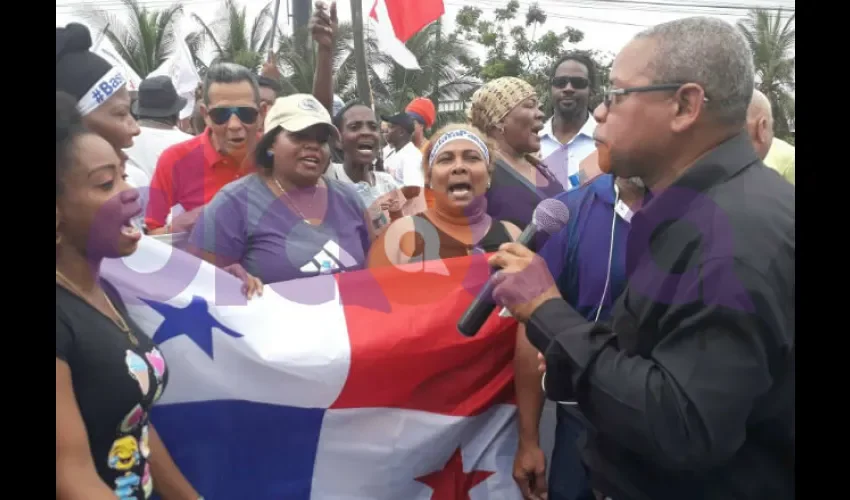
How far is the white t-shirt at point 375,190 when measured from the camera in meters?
4.42

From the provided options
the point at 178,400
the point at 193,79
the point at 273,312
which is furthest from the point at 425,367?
the point at 193,79

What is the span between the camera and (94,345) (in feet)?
6.77

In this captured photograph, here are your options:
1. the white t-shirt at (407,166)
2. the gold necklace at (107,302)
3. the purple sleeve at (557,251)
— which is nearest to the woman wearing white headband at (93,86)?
the gold necklace at (107,302)

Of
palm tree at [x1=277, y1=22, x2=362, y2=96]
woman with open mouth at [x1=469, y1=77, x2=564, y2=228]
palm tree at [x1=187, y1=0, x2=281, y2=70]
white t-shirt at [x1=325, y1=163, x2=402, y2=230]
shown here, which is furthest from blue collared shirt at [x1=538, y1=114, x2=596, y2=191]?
palm tree at [x1=187, y1=0, x2=281, y2=70]

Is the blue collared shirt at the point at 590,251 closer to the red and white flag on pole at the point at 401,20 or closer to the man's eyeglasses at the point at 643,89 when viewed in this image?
the man's eyeglasses at the point at 643,89

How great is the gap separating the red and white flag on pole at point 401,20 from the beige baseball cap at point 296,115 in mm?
2168

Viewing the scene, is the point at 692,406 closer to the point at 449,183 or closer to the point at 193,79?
the point at 449,183

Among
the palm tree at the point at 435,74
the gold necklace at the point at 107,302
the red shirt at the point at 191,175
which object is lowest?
the palm tree at the point at 435,74

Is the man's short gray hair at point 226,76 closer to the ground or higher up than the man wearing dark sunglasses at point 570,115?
higher up

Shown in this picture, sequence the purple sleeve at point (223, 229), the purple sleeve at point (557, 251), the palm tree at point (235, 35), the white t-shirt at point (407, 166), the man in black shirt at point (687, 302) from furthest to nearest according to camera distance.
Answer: the palm tree at point (235, 35), the white t-shirt at point (407, 166), the purple sleeve at point (223, 229), the purple sleeve at point (557, 251), the man in black shirt at point (687, 302)

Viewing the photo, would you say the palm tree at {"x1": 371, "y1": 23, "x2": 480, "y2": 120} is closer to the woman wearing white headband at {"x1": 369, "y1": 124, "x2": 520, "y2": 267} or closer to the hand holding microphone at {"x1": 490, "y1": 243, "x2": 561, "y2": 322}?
the woman wearing white headband at {"x1": 369, "y1": 124, "x2": 520, "y2": 267}

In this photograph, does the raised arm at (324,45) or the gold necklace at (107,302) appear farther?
the raised arm at (324,45)

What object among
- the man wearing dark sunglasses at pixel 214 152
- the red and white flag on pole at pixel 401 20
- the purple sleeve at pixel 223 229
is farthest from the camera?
the red and white flag on pole at pixel 401 20

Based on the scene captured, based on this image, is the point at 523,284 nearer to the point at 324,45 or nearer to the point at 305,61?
the point at 324,45
